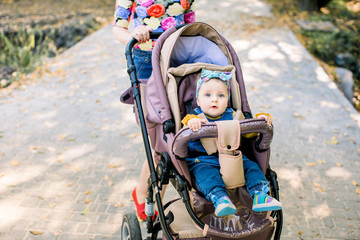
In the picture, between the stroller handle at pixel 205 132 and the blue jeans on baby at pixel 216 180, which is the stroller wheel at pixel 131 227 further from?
the stroller handle at pixel 205 132

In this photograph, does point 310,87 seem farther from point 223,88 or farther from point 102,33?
point 102,33

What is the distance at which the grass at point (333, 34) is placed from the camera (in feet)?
26.8

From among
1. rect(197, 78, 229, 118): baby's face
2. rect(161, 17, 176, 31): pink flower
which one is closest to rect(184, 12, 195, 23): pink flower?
rect(161, 17, 176, 31): pink flower

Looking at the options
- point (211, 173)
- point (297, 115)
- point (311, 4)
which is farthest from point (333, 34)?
point (211, 173)

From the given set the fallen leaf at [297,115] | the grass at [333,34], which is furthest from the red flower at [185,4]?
the grass at [333,34]

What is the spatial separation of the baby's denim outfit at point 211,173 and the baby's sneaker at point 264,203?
7cm

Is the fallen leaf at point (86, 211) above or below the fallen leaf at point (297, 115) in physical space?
above

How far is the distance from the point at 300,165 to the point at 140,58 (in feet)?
8.56

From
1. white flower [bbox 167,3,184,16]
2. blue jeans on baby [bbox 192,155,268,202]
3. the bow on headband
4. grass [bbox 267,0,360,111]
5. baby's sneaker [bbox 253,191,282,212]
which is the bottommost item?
grass [bbox 267,0,360,111]

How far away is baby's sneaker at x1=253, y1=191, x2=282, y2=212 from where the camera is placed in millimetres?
2027

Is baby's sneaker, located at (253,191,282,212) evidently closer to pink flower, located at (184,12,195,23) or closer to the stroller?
the stroller

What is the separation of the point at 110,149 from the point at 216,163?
2705mm

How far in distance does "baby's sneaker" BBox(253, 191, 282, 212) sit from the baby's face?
0.64 m

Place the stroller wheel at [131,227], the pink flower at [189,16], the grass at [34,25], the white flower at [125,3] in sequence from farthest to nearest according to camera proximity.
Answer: the grass at [34,25] < the pink flower at [189,16] < the white flower at [125,3] < the stroller wheel at [131,227]
